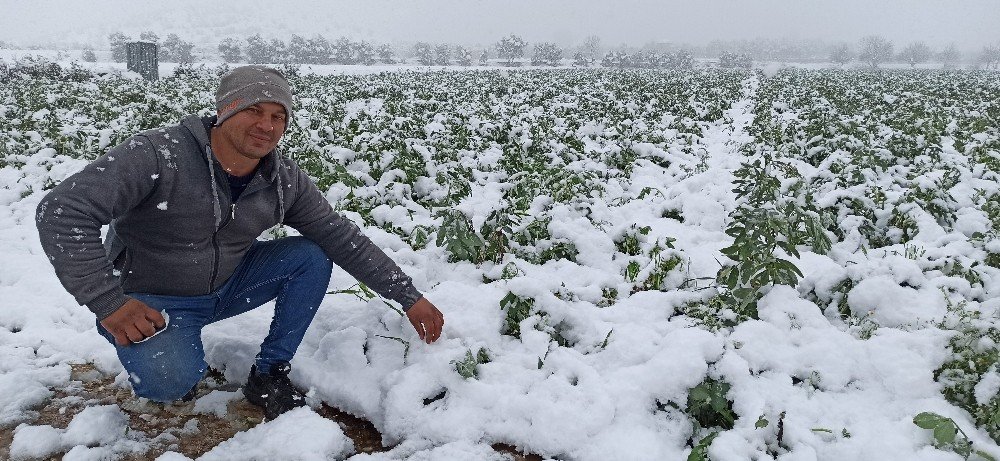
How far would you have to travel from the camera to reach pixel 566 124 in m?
12.4

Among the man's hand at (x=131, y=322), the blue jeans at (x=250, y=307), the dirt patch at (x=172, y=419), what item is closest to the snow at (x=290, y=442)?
the dirt patch at (x=172, y=419)

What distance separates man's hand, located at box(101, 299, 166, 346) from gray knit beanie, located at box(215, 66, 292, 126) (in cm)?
91

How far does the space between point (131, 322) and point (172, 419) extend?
0.76 m

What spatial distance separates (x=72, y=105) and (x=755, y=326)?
1549 centimetres

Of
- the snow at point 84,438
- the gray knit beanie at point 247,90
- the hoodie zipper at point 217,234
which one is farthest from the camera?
the hoodie zipper at point 217,234

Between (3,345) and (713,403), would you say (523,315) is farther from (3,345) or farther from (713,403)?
(3,345)

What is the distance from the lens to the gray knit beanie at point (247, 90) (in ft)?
8.43

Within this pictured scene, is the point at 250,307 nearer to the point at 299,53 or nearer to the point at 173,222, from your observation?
the point at 173,222

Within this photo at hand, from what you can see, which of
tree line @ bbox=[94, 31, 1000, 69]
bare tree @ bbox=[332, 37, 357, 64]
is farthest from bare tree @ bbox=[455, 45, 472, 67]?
bare tree @ bbox=[332, 37, 357, 64]

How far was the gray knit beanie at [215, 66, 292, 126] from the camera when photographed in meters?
2.57

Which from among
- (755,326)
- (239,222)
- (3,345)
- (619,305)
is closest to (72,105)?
(3,345)

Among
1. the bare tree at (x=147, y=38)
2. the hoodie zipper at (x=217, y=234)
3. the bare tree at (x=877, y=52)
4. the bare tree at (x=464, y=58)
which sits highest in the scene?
the bare tree at (x=877, y=52)

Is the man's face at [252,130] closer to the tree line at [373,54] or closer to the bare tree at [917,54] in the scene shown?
the tree line at [373,54]

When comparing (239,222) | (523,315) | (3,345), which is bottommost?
(3,345)
